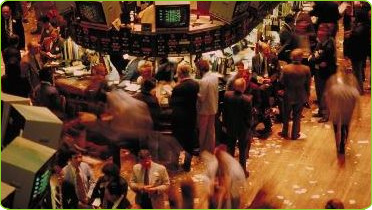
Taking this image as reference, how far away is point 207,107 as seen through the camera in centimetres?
764

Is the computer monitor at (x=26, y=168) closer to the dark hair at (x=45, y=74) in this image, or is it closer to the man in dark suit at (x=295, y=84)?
the dark hair at (x=45, y=74)

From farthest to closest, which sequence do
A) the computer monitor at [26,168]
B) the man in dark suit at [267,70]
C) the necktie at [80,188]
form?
the man in dark suit at [267,70]
the necktie at [80,188]
the computer monitor at [26,168]

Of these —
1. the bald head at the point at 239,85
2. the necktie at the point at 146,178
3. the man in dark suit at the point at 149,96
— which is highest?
the bald head at the point at 239,85

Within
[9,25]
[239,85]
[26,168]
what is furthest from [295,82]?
[9,25]

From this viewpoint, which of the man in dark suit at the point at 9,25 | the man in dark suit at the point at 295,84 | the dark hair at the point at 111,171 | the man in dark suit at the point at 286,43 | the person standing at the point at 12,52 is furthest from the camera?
the man in dark suit at the point at 9,25

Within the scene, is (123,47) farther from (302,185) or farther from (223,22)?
(302,185)

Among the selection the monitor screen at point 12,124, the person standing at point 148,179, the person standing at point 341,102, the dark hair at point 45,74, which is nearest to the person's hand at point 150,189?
the person standing at point 148,179

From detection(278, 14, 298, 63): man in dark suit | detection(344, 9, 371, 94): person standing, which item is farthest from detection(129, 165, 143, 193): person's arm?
detection(344, 9, 371, 94): person standing

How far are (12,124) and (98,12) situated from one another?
11.6ft

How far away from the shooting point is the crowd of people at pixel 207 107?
628 cm

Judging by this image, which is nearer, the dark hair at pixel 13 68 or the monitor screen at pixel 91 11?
the dark hair at pixel 13 68

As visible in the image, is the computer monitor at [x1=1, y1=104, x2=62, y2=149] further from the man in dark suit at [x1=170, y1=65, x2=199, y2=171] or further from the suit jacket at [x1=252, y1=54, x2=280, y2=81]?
the suit jacket at [x1=252, y1=54, x2=280, y2=81]

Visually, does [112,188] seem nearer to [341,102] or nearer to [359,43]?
[341,102]

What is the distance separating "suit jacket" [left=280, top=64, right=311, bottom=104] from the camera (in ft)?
26.4
